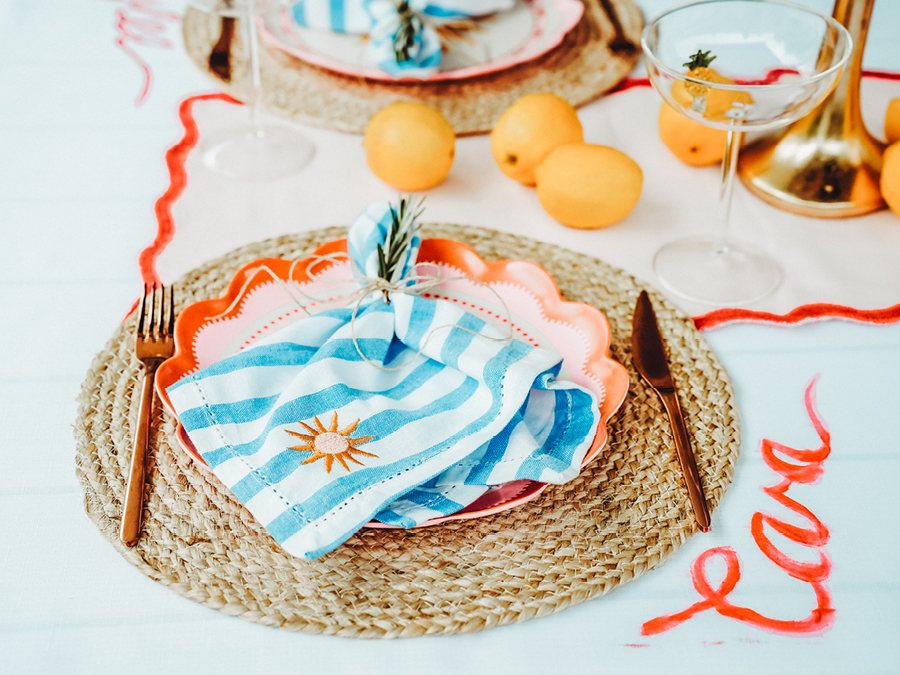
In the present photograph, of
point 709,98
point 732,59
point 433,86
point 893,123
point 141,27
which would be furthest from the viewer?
point 141,27

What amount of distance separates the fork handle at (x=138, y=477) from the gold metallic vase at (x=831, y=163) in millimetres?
642

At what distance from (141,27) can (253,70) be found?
1.15ft

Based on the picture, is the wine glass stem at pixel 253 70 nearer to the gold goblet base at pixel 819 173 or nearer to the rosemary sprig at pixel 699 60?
the rosemary sprig at pixel 699 60

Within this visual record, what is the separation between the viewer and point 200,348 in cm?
61

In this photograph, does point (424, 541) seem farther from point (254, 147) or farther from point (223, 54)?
point (223, 54)

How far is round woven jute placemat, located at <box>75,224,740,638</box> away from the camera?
19.3 inches

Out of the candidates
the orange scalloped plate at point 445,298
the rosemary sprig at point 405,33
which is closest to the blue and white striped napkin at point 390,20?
the rosemary sprig at point 405,33

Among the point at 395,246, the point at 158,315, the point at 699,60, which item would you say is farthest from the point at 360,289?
the point at 699,60

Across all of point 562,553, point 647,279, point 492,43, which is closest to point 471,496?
point 562,553

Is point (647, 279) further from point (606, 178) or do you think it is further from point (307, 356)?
point (307, 356)

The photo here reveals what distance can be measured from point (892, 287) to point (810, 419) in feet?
0.69

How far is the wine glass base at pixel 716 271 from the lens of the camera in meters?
0.74

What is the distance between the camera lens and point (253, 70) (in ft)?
2.92

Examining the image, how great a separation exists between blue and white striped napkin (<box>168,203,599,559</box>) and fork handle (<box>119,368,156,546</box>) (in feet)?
0.15
